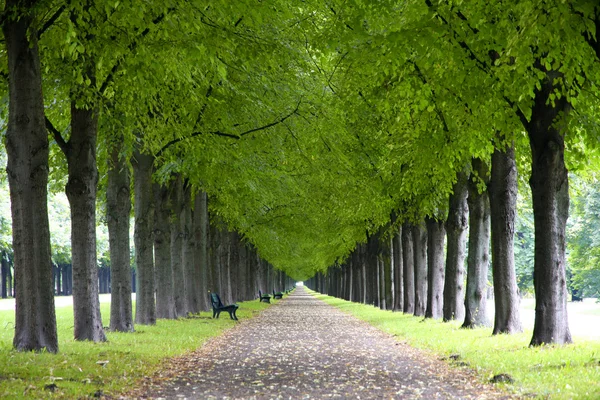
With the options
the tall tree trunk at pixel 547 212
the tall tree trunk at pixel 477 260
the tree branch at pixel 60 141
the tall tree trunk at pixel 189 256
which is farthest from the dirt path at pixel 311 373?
the tall tree trunk at pixel 189 256

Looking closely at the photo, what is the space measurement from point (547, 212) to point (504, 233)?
329cm

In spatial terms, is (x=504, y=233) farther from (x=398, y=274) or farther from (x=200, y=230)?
(x=398, y=274)

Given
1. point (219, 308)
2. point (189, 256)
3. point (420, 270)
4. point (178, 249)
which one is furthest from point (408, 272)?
point (178, 249)

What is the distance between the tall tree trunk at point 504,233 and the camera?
1652cm

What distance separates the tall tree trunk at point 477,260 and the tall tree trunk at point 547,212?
20.2 ft

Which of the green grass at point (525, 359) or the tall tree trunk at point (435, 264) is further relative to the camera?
the tall tree trunk at point (435, 264)

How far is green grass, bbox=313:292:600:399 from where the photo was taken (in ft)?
29.1

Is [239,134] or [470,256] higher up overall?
[239,134]

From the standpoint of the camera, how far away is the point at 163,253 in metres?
23.0

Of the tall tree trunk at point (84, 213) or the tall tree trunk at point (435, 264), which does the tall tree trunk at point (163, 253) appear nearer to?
the tall tree trunk at point (84, 213)

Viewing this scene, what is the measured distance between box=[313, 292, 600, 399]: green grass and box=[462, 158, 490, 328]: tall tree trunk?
3.51ft

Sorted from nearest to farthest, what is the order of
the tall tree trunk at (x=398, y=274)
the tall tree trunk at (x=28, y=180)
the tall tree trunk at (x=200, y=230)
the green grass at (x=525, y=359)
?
the green grass at (x=525, y=359) < the tall tree trunk at (x=28, y=180) < the tall tree trunk at (x=200, y=230) < the tall tree trunk at (x=398, y=274)

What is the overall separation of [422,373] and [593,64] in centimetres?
549

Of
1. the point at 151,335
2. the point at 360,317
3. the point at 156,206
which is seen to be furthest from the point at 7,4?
the point at 360,317
